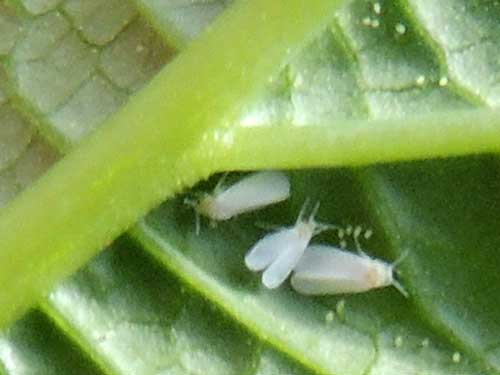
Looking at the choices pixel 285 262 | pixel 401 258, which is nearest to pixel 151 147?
pixel 285 262

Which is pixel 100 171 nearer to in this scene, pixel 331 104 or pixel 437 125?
pixel 331 104

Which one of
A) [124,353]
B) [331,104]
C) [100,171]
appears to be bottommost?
[124,353]

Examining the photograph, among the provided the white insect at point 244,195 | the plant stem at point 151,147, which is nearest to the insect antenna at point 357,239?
the white insect at point 244,195

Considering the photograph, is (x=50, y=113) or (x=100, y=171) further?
(x=50, y=113)

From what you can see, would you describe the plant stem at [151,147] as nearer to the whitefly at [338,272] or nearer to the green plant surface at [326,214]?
the green plant surface at [326,214]

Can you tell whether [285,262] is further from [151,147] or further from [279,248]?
[151,147]

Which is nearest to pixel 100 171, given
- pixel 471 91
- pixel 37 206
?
pixel 37 206
